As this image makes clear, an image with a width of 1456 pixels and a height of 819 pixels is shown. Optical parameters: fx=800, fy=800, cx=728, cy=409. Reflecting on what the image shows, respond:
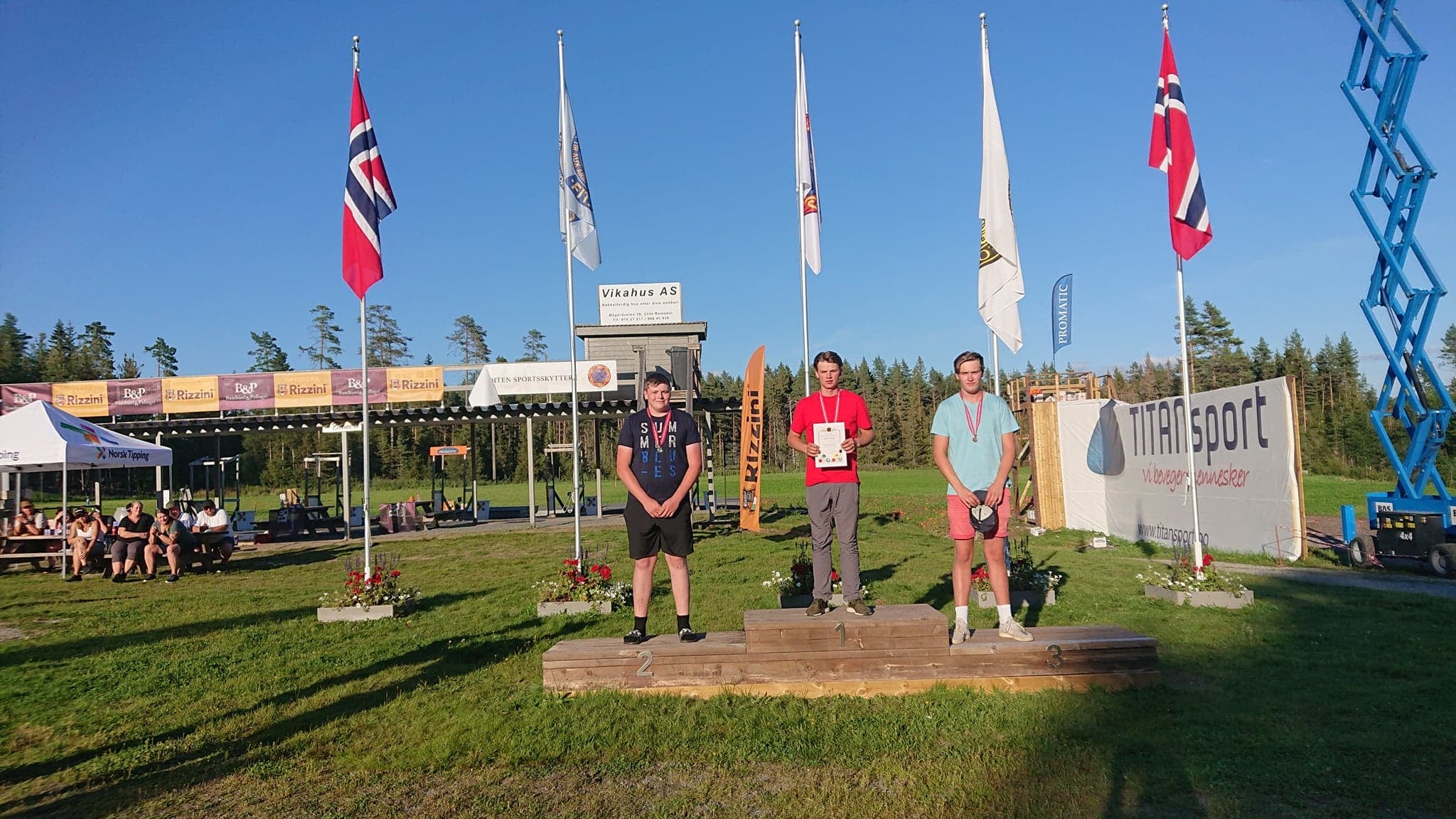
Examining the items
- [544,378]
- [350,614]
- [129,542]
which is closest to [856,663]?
[350,614]

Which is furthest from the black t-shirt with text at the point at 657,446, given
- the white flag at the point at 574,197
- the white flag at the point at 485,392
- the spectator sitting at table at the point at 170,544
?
the white flag at the point at 485,392

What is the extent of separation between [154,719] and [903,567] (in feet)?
29.0

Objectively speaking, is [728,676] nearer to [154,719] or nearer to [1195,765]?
[1195,765]

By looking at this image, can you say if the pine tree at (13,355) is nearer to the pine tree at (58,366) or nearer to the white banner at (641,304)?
the pine tree at (58,366)

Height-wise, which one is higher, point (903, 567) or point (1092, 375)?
point (1092, 375)

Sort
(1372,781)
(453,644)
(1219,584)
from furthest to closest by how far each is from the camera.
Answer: (1219,584) < (453,644) < (1372,781)

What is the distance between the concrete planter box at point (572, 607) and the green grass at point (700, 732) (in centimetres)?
50

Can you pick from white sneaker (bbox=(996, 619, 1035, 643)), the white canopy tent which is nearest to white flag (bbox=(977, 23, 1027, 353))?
white sneaker (bbox=(996, 619, 1035, 643))

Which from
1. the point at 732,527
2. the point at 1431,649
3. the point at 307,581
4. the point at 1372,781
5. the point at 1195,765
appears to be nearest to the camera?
the point at 1372,781

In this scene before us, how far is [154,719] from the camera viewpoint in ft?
17.1

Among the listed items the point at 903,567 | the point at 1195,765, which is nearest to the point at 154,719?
the point at 1195,765

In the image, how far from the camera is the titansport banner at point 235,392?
25.0 meters

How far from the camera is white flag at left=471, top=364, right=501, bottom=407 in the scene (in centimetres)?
2277

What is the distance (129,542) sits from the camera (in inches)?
519
